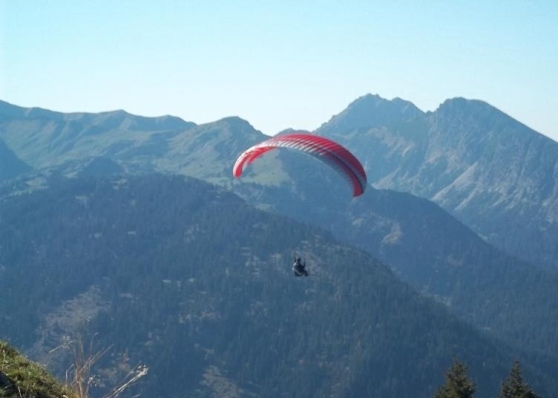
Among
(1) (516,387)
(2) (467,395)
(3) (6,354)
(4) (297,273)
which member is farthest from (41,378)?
(1) (516,387)

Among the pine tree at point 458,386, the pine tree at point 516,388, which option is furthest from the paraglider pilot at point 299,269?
the pine tree at point 516,388

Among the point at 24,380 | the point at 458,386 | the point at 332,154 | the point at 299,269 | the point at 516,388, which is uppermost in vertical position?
the point at 332,154

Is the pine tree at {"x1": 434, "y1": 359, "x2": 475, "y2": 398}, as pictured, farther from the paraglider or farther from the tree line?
the paraglider

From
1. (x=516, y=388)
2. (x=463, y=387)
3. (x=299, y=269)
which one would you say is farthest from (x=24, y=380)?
(x=516, y=388)

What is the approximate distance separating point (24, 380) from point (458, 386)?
1612 inches

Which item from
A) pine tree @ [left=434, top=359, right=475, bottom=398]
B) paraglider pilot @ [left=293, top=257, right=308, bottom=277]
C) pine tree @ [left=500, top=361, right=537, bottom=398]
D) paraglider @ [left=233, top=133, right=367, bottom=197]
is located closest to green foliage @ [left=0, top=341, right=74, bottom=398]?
paraglider pilot @ [left=293, top=257, right=308, bottom=277]

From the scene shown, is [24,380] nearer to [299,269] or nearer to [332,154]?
[299,269]

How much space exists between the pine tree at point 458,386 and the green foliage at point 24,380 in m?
38.8

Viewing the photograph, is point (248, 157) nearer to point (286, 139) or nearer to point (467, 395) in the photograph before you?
point (286, 139)

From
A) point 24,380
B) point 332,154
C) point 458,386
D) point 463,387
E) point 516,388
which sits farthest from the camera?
point 516,388

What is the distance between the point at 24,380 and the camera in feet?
36.4

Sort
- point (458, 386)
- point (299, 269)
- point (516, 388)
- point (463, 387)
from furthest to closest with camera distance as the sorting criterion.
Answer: point (516, 388) < point (458, 386) < point (463, 387) < point (299, 269)

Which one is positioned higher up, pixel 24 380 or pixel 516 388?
pixel 24 380

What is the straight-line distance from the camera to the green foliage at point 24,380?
1063 centimetres
